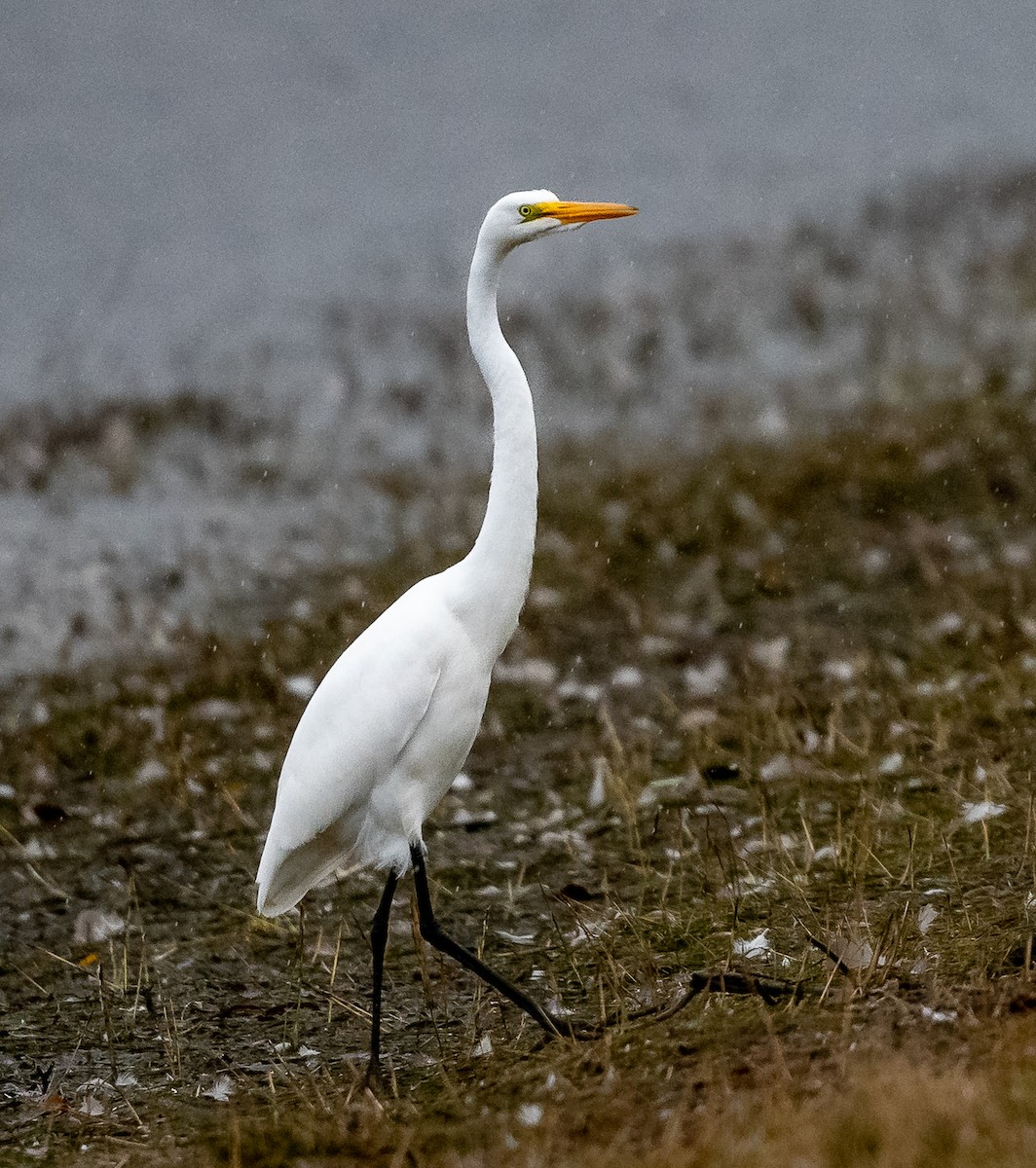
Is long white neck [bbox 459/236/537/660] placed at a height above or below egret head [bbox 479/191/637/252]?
below

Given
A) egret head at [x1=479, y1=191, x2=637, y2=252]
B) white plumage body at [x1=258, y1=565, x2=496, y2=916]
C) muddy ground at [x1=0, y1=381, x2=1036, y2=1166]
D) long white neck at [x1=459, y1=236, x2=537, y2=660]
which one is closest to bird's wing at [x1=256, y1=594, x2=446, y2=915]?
white plumage body at [x1=258, y1=565, x2=496, y2=916]

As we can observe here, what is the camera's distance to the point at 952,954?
3.60 m

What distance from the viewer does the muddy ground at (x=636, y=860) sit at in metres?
3.14

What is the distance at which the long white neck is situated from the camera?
12.2ft

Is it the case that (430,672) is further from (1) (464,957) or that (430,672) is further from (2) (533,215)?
(2) (533,215)

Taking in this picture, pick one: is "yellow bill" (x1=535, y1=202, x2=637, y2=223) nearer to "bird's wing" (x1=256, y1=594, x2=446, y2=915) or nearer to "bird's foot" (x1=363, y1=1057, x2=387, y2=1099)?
"bird's wing" (x1=256, y1=594, x2=446, y2=915)

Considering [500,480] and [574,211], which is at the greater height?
[574,211]

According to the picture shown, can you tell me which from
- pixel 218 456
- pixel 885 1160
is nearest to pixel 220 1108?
pixel 885 1160

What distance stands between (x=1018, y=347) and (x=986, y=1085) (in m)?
7.95

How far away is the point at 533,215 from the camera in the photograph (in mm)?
3725

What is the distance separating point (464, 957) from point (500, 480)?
123cm

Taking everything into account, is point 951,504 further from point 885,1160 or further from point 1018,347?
point 885,1160

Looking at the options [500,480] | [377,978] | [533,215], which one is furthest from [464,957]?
[533,215]

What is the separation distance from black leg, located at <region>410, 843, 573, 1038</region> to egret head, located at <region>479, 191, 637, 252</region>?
1549 millimetres
